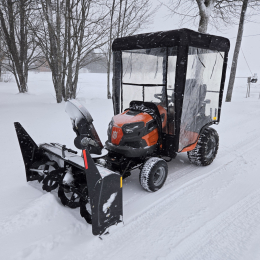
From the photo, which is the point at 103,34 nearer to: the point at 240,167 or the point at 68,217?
the point at 240,167

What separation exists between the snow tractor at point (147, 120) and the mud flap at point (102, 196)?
16 mm

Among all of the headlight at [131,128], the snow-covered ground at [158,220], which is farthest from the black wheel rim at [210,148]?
the headlight at [131,128]

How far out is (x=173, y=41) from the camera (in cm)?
301

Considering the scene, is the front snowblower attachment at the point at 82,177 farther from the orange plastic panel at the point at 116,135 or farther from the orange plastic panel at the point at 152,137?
the orange plastic panel at the point at 152,137

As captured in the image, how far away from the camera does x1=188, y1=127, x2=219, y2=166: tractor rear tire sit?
4.01m

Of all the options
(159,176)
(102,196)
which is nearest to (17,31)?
(159,176)

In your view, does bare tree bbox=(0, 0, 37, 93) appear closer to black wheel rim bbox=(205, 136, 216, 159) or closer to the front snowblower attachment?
the front snowblower attachment

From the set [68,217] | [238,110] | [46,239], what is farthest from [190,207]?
[238,110]

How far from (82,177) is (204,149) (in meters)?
2.21

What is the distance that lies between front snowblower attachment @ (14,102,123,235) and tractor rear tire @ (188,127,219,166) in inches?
72.1

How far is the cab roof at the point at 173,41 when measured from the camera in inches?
116

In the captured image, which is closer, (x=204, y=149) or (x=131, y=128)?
(x=131, y=128)

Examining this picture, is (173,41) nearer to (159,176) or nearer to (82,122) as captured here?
(82,122)

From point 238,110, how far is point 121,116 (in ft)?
24.7
